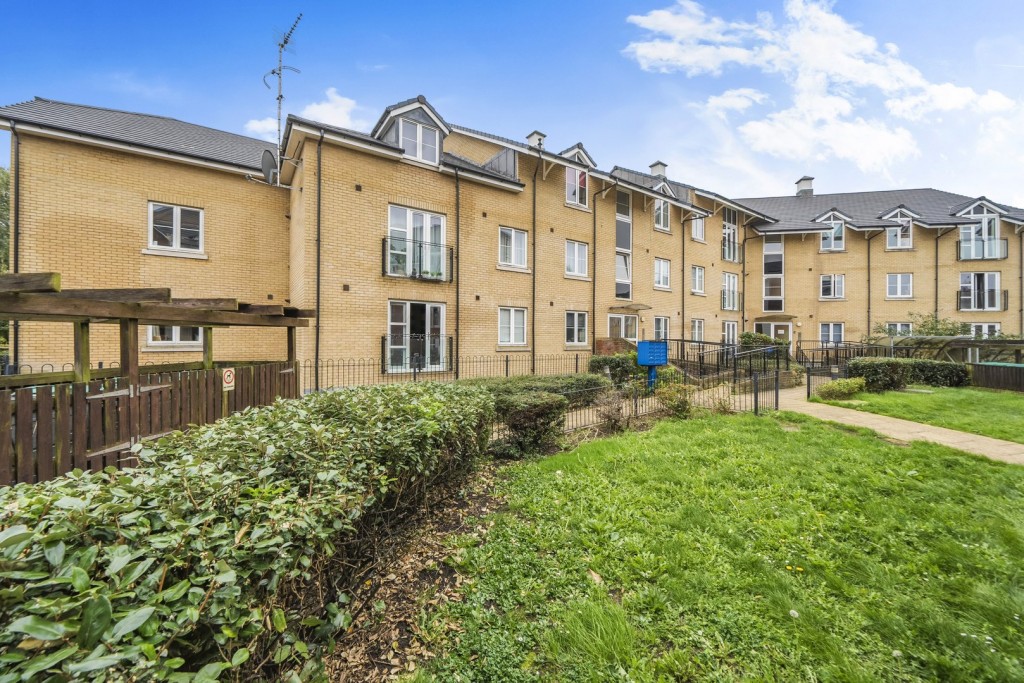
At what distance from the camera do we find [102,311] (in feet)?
14.0

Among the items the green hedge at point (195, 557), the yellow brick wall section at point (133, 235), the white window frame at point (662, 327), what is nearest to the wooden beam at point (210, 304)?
the green hedge at point (195, 557)

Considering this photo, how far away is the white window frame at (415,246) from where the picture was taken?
1308 cm

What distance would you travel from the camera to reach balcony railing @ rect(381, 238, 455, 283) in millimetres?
12883

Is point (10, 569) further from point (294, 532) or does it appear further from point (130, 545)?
point (294, 532)

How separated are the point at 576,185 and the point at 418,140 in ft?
24.1

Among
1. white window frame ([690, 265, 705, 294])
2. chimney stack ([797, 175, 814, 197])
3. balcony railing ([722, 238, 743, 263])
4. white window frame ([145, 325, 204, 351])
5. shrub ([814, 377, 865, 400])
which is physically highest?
chimney stack ([797, 175, 814, 197])

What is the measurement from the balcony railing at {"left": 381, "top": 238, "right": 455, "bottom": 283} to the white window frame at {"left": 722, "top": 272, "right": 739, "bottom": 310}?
18463 millimetres

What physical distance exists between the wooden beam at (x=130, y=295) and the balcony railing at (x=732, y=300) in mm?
26470

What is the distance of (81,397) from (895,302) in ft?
120

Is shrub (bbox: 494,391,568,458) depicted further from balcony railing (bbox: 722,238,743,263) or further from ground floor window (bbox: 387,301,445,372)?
balcony railing (bbox: 722,238,743,263)

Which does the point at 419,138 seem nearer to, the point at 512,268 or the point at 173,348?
the point at 512,268

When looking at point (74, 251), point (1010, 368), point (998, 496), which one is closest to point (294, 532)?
point (998, 496)

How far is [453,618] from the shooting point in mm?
3107

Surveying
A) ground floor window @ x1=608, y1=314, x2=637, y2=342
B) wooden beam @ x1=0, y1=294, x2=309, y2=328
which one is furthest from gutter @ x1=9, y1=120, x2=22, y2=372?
ground floor window @ x1=608, y1=314, x2=637, y2=342
